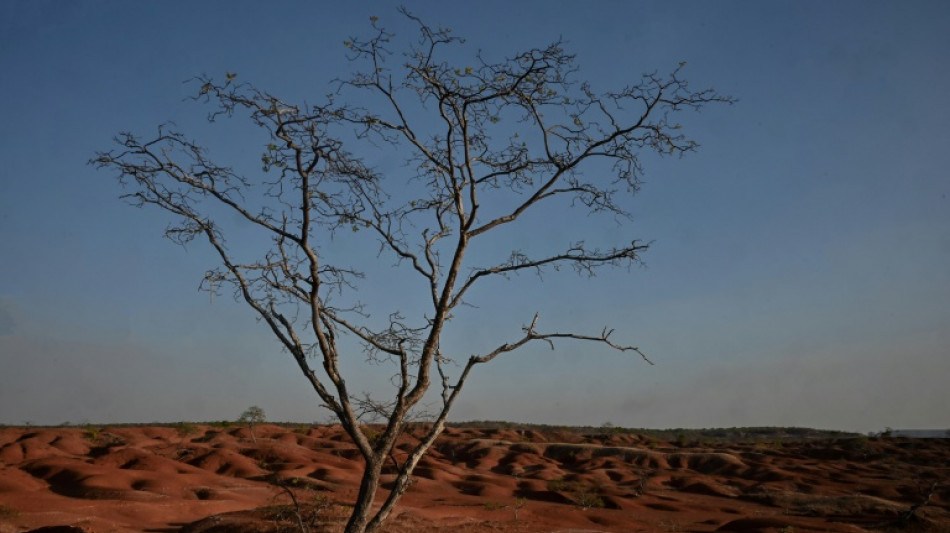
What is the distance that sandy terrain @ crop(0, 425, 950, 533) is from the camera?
20.5m

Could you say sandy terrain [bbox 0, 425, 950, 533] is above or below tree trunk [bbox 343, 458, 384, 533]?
below

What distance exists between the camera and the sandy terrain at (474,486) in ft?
67.2

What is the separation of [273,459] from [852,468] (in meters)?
38.1

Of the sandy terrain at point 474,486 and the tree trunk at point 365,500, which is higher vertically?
the tree trunk at point 365,500

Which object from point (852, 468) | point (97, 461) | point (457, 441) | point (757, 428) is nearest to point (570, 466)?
point (457, 441)

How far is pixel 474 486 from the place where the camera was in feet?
112

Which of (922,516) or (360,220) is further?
(922,516)

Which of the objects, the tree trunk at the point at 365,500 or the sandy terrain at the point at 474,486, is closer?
the tree trunk at the point at 365,500

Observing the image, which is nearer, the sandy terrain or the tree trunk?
the tree trunk

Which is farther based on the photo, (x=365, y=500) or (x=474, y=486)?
(x=474, y=486)

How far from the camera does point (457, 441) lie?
54.4 meters

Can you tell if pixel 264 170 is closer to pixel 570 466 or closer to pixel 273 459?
pixel 273 459

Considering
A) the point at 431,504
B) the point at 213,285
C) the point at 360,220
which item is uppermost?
the point at 360,220

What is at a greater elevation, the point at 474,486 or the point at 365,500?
the point at 365,500
